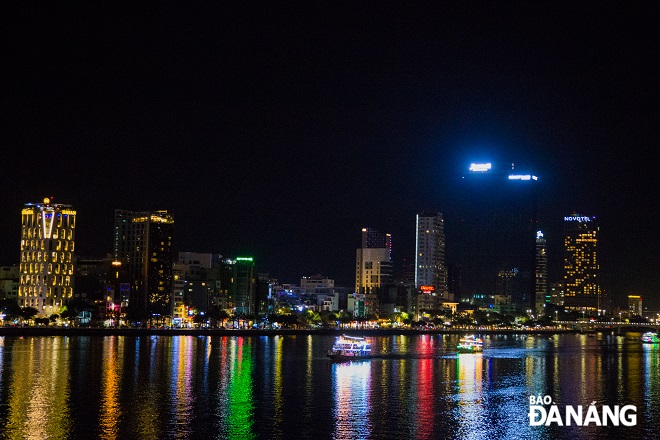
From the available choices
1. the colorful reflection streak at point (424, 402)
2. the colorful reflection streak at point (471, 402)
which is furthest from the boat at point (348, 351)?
the colorful reflection streak at point (471, 402)

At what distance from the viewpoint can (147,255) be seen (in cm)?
18000

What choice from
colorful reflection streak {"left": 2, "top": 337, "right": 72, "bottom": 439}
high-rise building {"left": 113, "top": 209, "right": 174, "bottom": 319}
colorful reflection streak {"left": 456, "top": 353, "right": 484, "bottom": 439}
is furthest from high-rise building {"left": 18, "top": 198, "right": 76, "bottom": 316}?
colorful reflection streak {"left": 456, "top": 353, "right": 484, "bottom": 439}

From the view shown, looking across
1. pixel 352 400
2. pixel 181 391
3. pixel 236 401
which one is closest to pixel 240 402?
pixel 236 401

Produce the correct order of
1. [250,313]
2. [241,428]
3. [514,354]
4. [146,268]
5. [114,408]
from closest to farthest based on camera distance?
[241,428], [114,408], [514,354], [146,268], [250,313]

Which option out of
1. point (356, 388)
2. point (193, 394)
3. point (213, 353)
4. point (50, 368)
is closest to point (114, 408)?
point (193, 394)

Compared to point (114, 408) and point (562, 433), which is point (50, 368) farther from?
point (562, 433)

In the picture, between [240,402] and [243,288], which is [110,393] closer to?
[240,402]

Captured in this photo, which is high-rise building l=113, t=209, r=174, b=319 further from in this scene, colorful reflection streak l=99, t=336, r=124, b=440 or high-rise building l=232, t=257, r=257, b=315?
colorful reflection streak l=99, t=336, r=124, b=440

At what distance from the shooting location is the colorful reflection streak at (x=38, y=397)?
41.6m

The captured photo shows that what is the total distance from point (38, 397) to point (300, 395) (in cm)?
1647

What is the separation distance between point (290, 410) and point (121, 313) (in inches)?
4625

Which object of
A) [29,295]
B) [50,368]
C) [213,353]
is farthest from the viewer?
[29,295]

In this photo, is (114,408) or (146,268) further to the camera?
(146,268)

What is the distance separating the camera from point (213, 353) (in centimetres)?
9250
